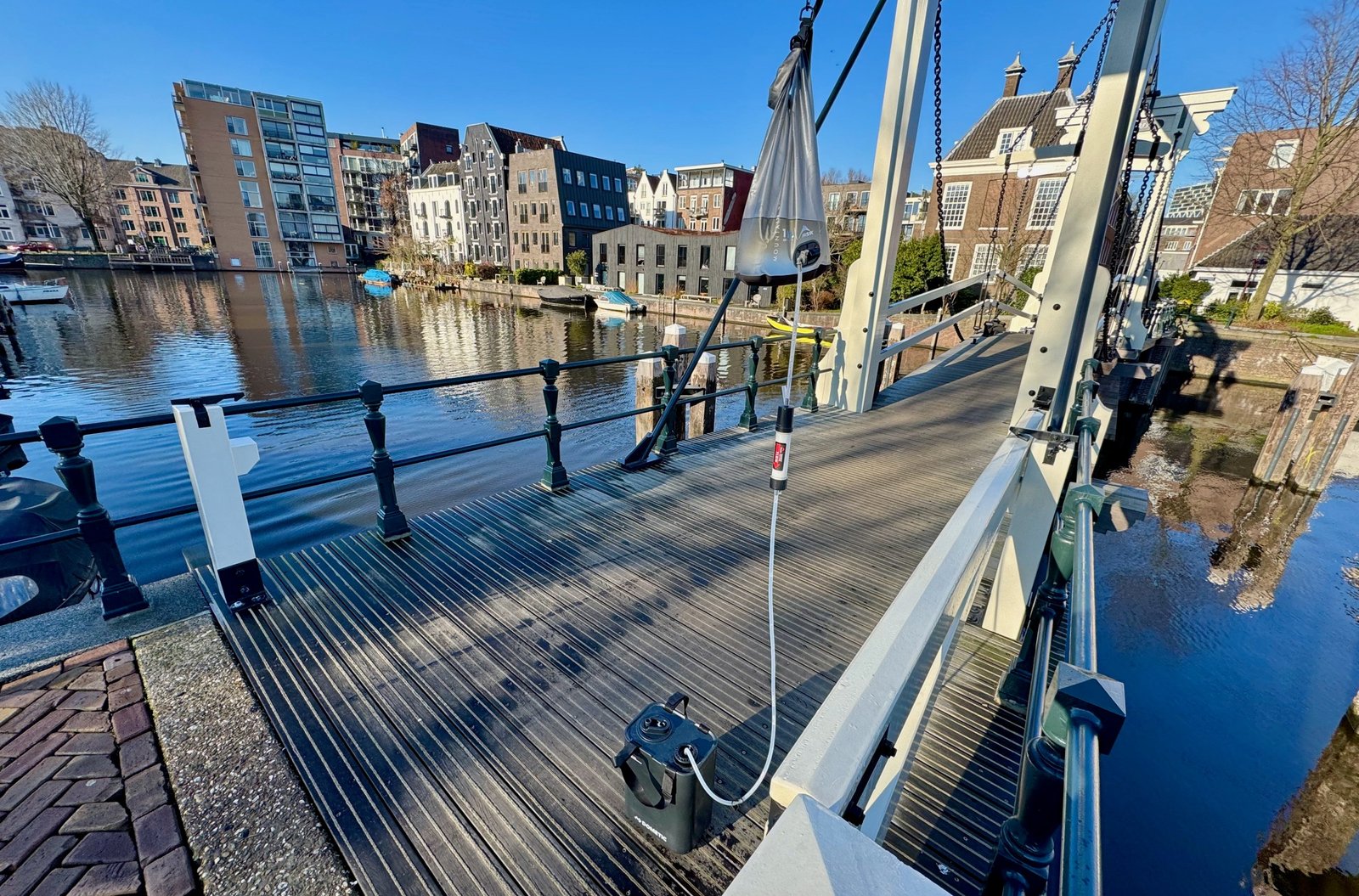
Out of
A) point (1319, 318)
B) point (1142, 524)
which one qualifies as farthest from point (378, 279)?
point (1319, 318)

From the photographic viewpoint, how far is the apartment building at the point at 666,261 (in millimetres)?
34094

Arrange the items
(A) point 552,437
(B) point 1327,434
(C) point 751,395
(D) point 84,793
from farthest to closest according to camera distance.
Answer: (B) point 1327,434 < (C) point 751,395 < (A) point 552,437 < (D) point 84,793

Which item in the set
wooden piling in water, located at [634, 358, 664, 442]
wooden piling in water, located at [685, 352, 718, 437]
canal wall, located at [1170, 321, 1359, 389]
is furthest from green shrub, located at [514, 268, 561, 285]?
canal wall, located at [1170, 321, 1359, 389]

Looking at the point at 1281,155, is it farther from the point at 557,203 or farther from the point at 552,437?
the point at 557,203

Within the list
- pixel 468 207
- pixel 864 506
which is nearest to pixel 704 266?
pixel 468 207

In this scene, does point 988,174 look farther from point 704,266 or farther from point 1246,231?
point 704,266

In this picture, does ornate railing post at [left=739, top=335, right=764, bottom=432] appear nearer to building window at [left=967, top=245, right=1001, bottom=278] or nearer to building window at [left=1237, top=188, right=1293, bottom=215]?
building window at [left=967, top=245, right=1001, bottom=278]

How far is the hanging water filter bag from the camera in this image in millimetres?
3285

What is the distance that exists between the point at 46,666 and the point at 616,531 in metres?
2.86

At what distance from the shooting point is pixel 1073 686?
103 centimetres

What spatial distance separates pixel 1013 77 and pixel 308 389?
33.8 meters

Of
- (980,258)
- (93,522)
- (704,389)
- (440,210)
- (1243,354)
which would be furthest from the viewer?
(440,210)

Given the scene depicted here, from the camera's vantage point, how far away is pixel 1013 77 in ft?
85.3

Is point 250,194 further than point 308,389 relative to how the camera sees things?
Yes
